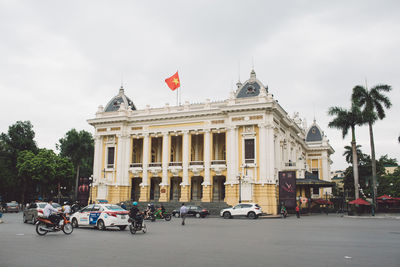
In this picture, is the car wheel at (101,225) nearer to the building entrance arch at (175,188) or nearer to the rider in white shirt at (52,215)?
the rider in white shirt at (52,215)

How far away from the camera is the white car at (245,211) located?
3325cm

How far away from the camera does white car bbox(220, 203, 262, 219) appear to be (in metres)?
33.2

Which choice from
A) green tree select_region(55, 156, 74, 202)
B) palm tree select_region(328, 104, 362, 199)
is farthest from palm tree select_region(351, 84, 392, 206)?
green tree select_region(55, 156, 74, 202)

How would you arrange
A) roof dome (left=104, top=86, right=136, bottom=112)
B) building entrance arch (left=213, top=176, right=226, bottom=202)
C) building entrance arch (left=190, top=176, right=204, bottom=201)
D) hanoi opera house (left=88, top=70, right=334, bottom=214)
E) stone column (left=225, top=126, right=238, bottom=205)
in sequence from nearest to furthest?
1. stone column (left=225, top=126, right=238, bottom=205)
2. hanoi opera house (left=88, top=70, right=334, bottom=214)
3. building entrance arch (left=213, top=176, right=226, bottom=202)
4. building entrance arch (left=190, top=176, right=204, bottom=201)
5. roof dome (left=104, top=86, right=136, bottom=112)

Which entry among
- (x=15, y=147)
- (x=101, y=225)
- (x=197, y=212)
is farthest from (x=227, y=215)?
(x=15, y=147)

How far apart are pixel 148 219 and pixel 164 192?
1538cm

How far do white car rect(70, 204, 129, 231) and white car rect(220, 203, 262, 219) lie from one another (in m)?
14.9

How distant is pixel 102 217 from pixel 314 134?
2355 inches

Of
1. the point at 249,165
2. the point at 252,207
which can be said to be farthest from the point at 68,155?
the point at 252,207

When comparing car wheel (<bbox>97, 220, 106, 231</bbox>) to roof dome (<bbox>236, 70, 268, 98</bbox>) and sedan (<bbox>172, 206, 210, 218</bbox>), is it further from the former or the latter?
roof dome (<bbox>236, 70, 268, 98</bbox>)

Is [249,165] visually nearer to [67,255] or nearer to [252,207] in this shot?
[252,207]

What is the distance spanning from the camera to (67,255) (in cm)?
1081

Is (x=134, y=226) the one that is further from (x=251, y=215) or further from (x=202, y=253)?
(x=251, y=215)

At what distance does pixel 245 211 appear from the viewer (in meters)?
33.6
